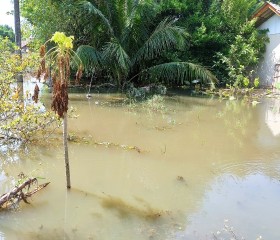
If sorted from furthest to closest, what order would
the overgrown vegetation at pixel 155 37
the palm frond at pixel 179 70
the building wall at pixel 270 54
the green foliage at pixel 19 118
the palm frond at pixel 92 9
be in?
the building wall at pixel 270 54
the palm frond at pixel 179 70
the overgrown vegetation at pixel 155 37
the palm frond at pixel 92 9
the green foliage at pixel 19 118

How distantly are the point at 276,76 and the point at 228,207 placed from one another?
13406mm

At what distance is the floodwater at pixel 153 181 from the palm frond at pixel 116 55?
3.92 meters

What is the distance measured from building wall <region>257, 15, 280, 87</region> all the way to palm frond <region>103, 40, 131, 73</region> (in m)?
7.40

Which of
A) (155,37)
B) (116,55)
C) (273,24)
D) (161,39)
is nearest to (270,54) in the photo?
(273,24)

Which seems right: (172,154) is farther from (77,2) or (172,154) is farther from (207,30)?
(207,30)

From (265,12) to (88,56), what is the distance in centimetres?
932

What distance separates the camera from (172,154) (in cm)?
693

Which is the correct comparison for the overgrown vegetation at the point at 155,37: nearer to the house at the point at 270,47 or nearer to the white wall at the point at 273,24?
the house at the point at 270,47

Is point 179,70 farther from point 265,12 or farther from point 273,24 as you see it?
point 265,12

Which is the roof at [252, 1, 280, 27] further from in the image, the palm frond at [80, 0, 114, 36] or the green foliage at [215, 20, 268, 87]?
the palm frond at [80, 0, 114, 36]

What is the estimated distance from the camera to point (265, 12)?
56.2 ft

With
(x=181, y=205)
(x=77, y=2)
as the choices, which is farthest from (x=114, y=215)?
(x=77, y=2)

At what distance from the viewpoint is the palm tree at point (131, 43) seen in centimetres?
1352

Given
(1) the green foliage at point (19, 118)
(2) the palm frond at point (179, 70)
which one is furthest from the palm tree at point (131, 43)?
(1) the green foliage at point (19, 118)
